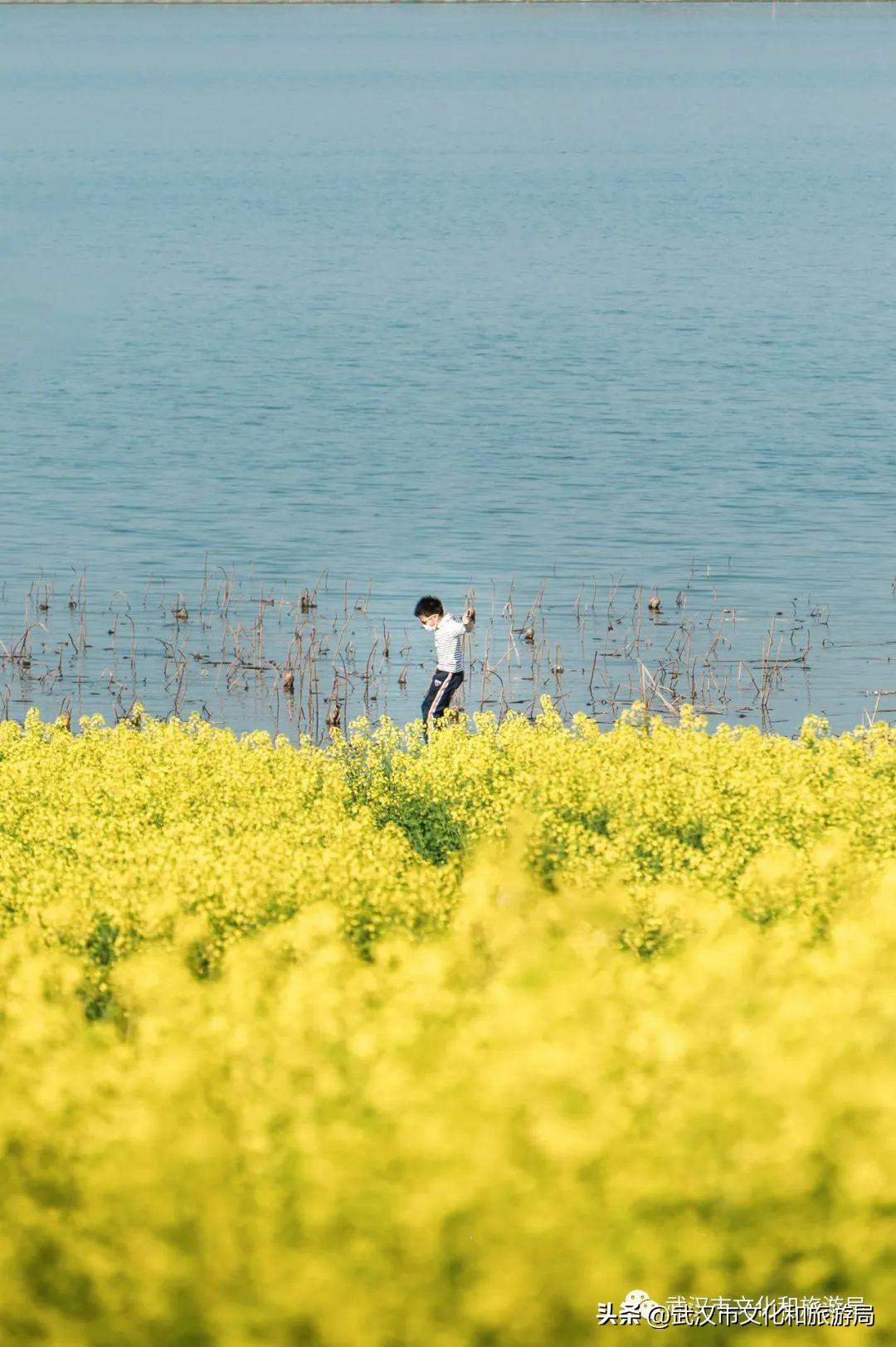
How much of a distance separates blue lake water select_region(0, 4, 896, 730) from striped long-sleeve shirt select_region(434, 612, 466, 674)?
12.6 ft

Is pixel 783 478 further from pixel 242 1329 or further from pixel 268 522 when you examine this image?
pixel 242 1329

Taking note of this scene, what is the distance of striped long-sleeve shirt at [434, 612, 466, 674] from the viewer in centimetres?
2045

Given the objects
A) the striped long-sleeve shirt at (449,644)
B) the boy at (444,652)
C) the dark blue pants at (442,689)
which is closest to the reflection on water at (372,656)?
the dark blue pants at (442,689)

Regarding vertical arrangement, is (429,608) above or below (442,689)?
above

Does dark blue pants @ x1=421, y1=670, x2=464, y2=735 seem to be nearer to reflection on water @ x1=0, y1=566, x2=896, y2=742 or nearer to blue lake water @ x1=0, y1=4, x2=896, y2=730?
reflection on water @ x1=0, y1=566, x2=896, y2=742

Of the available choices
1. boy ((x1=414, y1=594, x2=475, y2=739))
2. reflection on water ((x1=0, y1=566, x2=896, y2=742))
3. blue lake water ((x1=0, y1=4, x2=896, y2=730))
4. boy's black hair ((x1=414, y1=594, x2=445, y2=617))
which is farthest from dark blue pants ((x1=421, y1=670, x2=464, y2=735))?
blue lake water ((x1=0, y1=4, x2=896, y2=730))

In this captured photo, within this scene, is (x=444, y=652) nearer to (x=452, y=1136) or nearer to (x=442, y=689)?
(x=442, y=689)

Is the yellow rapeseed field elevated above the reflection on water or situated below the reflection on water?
below

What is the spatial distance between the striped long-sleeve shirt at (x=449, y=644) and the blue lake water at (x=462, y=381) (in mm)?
3848

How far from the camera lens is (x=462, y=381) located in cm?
4966

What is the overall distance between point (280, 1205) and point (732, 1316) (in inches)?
58.2

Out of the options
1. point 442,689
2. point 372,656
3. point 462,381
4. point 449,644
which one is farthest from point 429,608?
point 462,381

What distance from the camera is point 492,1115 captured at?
5.94 m

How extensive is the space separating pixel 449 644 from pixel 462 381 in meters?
30.1
